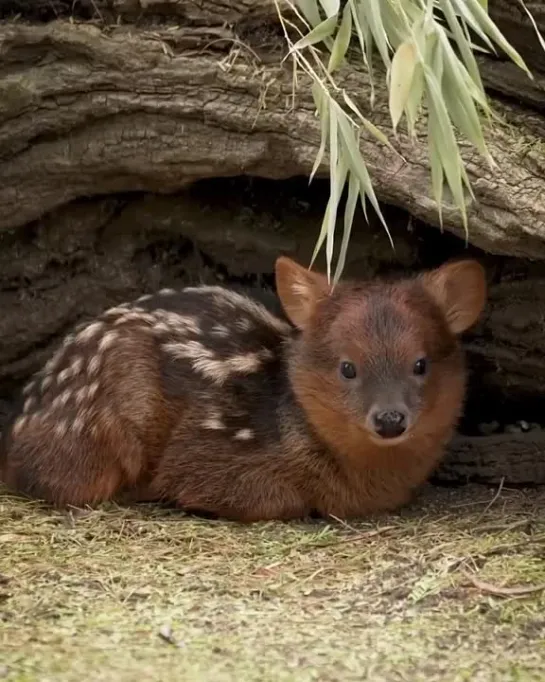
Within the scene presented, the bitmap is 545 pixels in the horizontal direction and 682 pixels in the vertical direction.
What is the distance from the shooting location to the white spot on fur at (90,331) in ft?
14.9

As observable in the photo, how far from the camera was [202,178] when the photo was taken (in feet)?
14.5

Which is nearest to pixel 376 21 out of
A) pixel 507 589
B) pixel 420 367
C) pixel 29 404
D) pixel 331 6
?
pixel 331 6

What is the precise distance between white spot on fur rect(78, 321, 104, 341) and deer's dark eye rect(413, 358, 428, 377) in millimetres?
1284

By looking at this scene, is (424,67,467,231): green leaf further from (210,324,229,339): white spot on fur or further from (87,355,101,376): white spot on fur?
(87,355,101,376): white spot on fur

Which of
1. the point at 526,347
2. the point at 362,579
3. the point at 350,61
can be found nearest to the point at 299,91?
the point at 350,61

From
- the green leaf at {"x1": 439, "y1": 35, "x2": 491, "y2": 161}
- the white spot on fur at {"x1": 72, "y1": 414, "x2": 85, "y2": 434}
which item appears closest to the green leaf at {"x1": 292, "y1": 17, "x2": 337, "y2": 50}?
the green leaf at {"x1": 439, "y1": 35, "x2": 491, "y2": 161}

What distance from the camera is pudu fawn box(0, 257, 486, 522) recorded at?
420 centimetres

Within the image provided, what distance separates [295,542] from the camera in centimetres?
394

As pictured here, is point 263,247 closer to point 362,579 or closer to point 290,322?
point 290,322

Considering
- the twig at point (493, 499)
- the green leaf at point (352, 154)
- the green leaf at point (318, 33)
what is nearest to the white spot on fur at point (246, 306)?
the twig at point (493, 499)

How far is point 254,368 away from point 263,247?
1.88 ft

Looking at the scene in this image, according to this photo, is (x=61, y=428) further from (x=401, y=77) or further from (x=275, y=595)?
(x=401, y=77)

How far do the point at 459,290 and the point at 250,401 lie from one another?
0.91 metres

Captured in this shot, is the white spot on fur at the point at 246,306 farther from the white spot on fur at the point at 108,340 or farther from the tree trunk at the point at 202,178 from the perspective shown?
the white spot on fur at the point at 108,340
